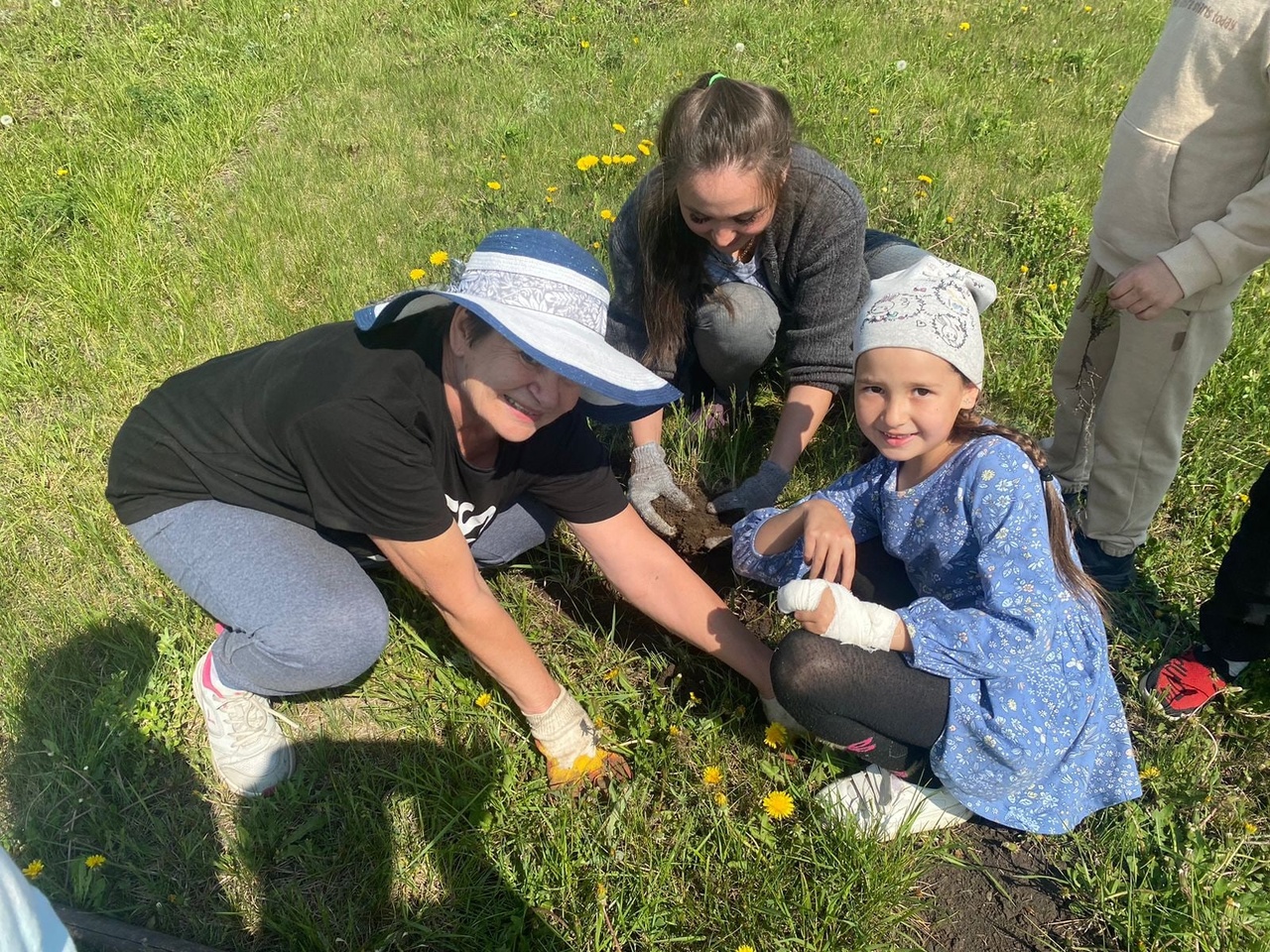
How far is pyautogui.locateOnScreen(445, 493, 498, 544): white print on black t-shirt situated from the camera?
1.93 m

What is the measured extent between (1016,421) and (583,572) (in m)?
1.56

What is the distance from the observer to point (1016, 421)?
2.86 metres

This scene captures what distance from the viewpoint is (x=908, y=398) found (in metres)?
1.62

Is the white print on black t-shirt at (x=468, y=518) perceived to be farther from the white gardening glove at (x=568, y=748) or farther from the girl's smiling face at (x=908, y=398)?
the girl's smiling face at (x=908, y=398)

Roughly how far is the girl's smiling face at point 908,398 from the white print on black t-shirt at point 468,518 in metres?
0.89

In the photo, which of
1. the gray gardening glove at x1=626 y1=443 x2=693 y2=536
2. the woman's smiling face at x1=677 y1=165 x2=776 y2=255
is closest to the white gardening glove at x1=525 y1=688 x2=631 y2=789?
the gray gardening glove at x1=626 y1=443 x2=693 y2=536

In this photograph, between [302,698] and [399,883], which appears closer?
[399,883]

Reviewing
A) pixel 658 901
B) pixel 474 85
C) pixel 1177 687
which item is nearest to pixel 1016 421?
pixel 1177 687

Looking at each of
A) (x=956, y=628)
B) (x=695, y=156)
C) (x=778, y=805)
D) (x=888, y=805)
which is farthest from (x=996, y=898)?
(x=695, y=156)

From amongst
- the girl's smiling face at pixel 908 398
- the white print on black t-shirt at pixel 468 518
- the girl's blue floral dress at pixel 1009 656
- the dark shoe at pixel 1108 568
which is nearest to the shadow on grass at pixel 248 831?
the white print on black t-shirt at pixel 468 518

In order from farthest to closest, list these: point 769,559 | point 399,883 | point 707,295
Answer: point 707,295 < point 769,559 < point 399,883

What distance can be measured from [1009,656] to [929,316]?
64 cm

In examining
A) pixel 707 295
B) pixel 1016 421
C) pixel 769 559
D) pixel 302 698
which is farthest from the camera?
pixel 1016 421

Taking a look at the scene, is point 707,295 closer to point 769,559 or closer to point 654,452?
point 654,452
